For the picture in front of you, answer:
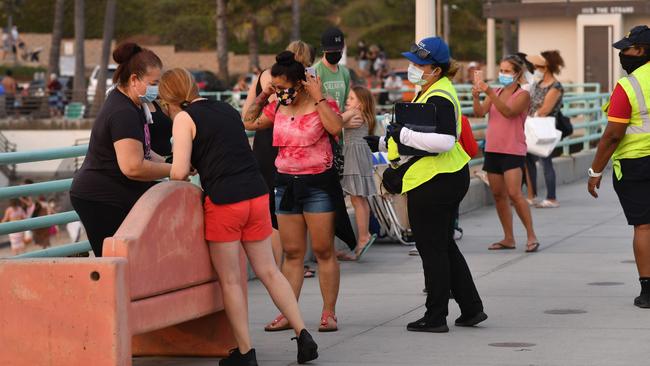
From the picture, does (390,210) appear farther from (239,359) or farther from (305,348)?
(239,359)

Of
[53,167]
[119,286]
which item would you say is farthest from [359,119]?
[53,167]

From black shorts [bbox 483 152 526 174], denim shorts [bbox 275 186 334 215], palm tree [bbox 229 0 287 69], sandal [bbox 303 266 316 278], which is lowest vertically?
sandal [bbox 303 266 316 278]

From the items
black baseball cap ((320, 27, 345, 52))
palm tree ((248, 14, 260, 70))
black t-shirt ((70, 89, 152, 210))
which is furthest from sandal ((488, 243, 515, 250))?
palm tree ((248, 14, 260, 70))

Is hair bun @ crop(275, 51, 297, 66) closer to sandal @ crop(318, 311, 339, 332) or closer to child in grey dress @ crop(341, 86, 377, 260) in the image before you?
sandal @ crop(318, 311, 339, 332)

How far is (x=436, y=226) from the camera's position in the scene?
8766mm

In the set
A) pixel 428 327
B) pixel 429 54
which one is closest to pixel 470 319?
pixel 428 327

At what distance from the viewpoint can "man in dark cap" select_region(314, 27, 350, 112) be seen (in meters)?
10.8

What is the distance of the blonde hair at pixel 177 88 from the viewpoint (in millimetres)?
7691

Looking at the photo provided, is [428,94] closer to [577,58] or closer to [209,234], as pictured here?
[209,234]

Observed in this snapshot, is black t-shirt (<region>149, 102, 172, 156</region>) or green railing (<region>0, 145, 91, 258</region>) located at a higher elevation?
black t-shirt (<region>149, 102, 172, 156</region>)

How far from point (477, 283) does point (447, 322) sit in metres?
1.93

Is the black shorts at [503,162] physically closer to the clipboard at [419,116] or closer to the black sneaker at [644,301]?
the black sneaker at [644,301]

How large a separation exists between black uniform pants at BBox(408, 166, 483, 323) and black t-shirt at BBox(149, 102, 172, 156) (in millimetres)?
1506

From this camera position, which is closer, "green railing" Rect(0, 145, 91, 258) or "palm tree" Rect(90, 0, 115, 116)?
"green railing" Rect(0, 145, 91, 258)
